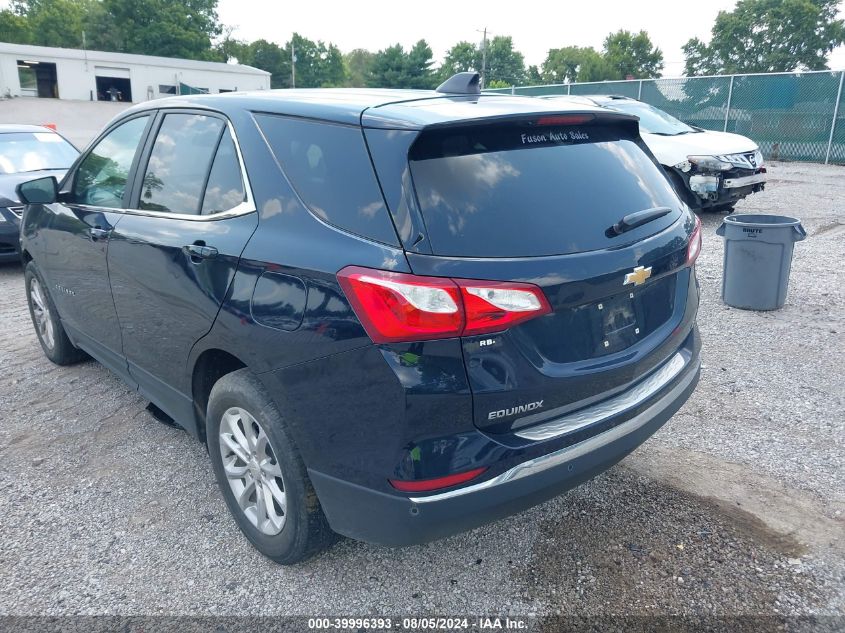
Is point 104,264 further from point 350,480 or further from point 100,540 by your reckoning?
point 350,480

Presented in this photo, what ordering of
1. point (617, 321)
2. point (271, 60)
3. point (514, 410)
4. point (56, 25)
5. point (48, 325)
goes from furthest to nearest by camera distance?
point (271, 60) → point (56, 25) → point (48, 325) → point (617, 321) → point (514, 410)

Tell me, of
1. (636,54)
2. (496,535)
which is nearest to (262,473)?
(496,535)

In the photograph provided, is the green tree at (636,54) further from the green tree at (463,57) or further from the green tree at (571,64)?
the green tree at (463,57)

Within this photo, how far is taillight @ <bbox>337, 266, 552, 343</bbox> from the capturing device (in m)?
2.09

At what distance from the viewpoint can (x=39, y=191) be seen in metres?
4.15

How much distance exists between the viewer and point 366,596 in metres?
2.65

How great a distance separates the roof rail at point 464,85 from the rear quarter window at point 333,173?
2.62ft

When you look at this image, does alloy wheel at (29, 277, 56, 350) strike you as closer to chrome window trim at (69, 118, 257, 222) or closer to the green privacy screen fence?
chrome window trim at (69, 118, 257, 222)

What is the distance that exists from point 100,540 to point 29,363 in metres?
2.70

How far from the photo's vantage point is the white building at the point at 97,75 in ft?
182

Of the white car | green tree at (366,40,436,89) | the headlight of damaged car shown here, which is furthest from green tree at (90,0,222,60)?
the headlight of damaged car

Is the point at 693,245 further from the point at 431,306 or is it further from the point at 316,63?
the point at 316,63

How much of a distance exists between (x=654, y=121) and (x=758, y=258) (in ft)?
19.0

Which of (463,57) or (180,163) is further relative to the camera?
(463,57)
